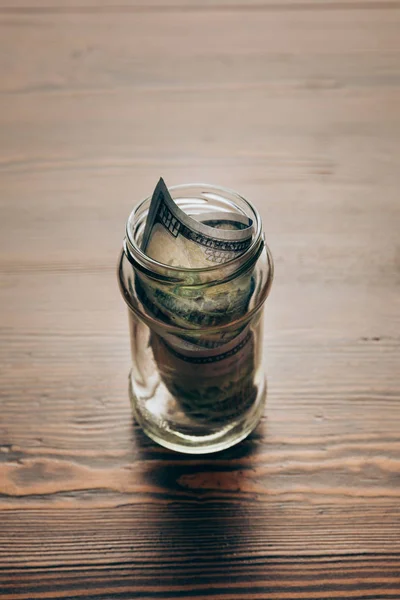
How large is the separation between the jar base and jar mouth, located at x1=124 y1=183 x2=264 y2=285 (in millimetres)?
155

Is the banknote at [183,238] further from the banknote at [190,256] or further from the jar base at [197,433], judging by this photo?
the jar base at [197,433]

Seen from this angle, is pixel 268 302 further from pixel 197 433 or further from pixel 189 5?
pixel 189 5

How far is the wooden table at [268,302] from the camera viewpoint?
56cm

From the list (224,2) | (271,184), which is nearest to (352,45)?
(224,2)

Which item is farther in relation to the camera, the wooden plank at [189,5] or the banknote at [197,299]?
the wooden plank at [189,5]

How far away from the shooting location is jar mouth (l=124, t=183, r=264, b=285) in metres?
0.49

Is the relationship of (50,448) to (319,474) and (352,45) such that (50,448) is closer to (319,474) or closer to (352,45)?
(319,474)

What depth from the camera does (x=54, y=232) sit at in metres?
0.79

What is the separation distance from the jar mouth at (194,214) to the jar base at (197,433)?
0.15 meters

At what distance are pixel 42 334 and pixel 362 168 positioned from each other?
426 millimetres

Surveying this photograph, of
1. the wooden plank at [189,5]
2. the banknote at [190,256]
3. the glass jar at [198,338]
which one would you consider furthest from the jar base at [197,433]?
the wooden plank at [189,5]

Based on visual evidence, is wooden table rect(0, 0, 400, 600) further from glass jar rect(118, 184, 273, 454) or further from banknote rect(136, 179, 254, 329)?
banknote rect(136, 179, 254, 329)

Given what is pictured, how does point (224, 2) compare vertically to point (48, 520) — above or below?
above

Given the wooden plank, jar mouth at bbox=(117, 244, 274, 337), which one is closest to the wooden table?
the wooden plank
